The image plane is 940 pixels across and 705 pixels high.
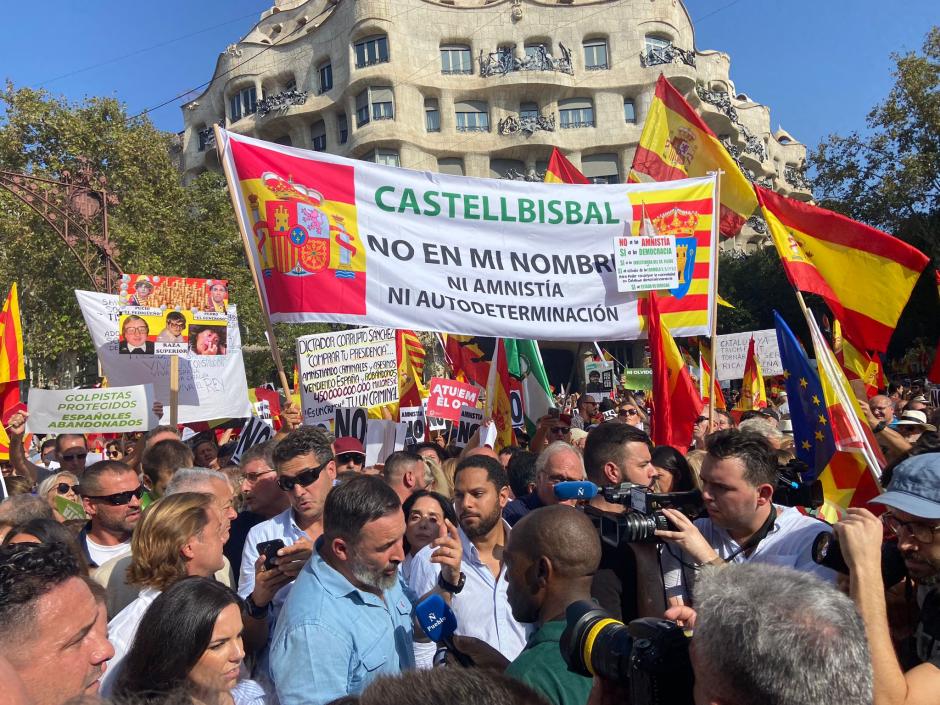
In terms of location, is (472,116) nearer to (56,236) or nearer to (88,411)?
(56,236)

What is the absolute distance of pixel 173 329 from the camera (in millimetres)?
9078

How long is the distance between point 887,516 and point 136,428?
6.97 m

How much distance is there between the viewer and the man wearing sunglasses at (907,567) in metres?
1.97

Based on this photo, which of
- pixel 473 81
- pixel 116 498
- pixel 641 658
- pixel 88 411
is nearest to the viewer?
pixel 641 658

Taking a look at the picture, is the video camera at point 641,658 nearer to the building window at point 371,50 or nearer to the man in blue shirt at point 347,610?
the man in blue shirt at point 347,610

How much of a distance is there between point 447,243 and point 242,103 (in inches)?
1805

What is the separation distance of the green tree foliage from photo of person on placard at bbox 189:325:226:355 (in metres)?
14.6

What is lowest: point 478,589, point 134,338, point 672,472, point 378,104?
point 478,589

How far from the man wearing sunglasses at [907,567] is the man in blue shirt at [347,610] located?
4.66 ft

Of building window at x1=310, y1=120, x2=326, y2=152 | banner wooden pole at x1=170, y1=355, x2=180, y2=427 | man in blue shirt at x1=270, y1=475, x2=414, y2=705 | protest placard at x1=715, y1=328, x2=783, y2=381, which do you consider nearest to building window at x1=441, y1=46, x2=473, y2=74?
building window at x1=310, y1=120, x2=326, y2=152

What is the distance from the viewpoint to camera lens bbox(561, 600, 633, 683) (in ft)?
5.26

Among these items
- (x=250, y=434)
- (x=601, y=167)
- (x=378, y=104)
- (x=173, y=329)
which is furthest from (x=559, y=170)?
(x=601, y=167)

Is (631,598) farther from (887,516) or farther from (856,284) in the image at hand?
(856,284)

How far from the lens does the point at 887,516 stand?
2.71m
